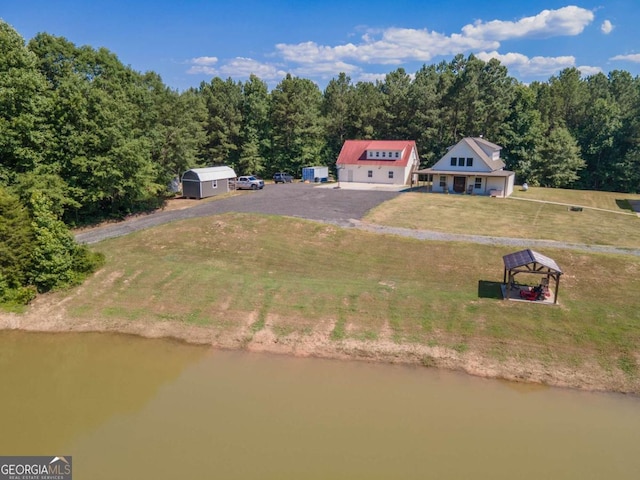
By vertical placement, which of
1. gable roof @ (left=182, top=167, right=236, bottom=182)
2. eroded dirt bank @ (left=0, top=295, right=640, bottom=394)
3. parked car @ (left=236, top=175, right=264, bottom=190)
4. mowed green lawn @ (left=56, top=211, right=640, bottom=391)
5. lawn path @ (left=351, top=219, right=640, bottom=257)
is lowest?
eroded dirt bank @ (left=0, top=295, right=640, bottom=394)

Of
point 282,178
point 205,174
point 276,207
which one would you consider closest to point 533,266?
point 276,207

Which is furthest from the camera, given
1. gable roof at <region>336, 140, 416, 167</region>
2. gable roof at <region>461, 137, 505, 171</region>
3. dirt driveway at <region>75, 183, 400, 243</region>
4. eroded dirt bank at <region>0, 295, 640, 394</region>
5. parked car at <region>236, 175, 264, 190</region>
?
gable roof at <region>336, 140, 416, 167</region>

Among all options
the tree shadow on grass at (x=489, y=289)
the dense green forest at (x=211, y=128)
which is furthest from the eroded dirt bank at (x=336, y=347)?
the tree shadow on grass at (x=489, y=289)

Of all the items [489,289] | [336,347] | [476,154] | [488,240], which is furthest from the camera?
[476,154]

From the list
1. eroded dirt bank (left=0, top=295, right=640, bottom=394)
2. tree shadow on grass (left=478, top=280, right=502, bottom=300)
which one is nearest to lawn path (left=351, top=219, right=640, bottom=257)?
tree shadow on grass (left=478, top=280, right=502, bottom=300)

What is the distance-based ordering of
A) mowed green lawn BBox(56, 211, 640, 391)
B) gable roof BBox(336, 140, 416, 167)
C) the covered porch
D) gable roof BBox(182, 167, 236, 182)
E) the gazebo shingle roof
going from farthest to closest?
gable roof BBox(336, 140, 416, 167) → gable roof BBox(182, 167, 236, 182) → the covered porch → the gazebo shingle roof → mowed green lawn BBox(56, 211, 640, 391)

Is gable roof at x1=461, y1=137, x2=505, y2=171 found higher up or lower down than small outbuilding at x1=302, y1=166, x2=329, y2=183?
higher up

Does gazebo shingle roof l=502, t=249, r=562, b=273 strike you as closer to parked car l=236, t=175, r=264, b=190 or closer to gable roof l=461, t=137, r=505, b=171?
gable roof l=461, t=137, r=505, b=171

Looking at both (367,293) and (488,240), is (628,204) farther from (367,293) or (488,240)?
(367,293)
